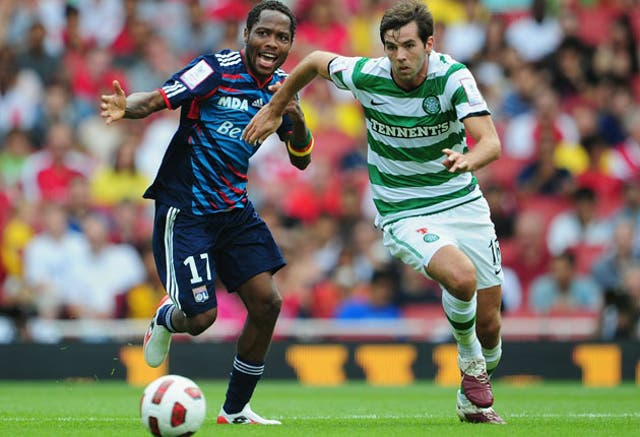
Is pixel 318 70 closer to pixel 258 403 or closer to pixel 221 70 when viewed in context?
pixel 221 70

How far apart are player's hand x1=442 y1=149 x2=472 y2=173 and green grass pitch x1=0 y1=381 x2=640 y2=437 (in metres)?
1.54

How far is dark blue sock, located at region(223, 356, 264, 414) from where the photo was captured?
27.8 ft

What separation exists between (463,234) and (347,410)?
7.12ft

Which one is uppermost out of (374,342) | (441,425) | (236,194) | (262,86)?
(262,86)

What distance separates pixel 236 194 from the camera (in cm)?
859

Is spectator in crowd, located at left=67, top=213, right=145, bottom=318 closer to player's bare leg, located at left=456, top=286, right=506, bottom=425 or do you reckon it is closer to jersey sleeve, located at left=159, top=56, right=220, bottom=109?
jersey sleeve, located at left=159, top=56, right=220, bottom=109

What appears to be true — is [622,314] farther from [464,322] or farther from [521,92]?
[464,322]

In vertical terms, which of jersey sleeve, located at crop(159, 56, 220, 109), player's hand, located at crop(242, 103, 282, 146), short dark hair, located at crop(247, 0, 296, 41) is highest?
short dark hair, located at crop(247, 0, 296, 41)

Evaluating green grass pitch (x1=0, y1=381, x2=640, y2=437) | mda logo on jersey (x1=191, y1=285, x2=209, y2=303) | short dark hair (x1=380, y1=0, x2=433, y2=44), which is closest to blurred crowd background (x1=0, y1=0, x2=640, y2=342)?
green grass pitch (x1=0, y1=381, x2=640, y2=437)

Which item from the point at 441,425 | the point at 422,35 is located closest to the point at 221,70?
the point at 422,35

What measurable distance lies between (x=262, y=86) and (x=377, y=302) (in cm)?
653

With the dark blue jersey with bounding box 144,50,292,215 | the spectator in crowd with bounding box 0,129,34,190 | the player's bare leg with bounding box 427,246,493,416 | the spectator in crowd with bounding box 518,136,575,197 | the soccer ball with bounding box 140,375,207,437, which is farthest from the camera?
the spectator in crowd with bounding box 0,129,34,190

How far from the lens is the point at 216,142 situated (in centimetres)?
852

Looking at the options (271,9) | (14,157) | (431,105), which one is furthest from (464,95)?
(14,157)
